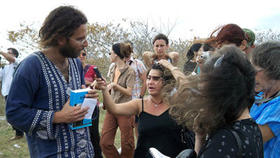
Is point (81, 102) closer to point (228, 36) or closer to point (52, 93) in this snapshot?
point (52, 93)

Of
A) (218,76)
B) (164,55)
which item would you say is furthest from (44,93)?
(164,55)

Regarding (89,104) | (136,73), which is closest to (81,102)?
(89,104)

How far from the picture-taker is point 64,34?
1648 mm

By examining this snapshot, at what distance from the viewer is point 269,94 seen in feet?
5.07

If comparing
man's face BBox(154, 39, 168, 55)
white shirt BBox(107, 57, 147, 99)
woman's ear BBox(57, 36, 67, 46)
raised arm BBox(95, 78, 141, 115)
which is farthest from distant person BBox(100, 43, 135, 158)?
woman's ear BBox(57, 36, 67, 46)

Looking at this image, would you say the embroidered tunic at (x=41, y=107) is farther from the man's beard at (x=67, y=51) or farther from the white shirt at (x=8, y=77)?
the white shirt at (x=8, y=77)

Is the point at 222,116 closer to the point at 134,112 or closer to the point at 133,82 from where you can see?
the point at 134,112

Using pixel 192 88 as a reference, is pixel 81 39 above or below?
above

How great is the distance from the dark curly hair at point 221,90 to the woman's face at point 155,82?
1.28 meters

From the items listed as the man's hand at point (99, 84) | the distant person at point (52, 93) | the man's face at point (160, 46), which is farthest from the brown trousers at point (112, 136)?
the distant person at point (52, 93)

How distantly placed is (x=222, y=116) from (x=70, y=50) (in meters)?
1.18

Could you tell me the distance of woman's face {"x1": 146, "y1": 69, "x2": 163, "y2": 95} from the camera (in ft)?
7.92

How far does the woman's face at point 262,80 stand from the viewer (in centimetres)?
149

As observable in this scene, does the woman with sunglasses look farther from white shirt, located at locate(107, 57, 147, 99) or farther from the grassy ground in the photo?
the grassy ground
